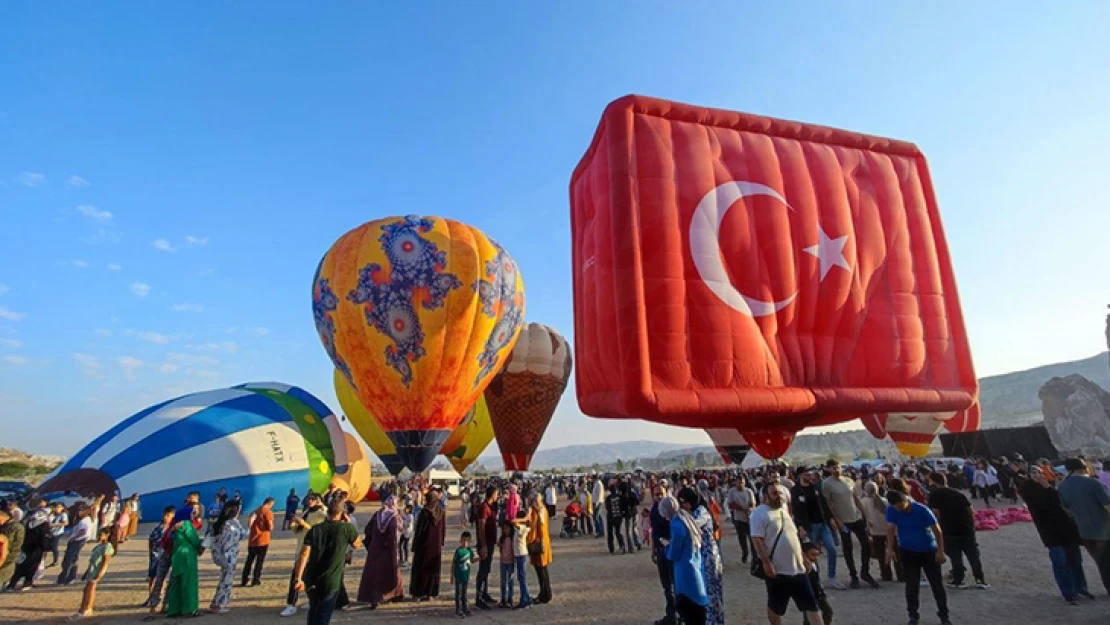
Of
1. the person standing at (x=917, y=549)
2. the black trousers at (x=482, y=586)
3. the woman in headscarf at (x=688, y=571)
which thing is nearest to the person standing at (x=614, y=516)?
the black trousers at (x=482, y=586)

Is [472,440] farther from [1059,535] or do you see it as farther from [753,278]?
[1059,535]

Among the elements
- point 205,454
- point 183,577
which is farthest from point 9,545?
point 205,454

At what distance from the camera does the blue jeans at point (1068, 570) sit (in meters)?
6.11

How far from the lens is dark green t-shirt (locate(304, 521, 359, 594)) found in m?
5.04

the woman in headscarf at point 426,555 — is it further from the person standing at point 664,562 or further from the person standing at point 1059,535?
the person standing at point 1059,535

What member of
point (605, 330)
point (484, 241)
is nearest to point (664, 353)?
point (605, 330)

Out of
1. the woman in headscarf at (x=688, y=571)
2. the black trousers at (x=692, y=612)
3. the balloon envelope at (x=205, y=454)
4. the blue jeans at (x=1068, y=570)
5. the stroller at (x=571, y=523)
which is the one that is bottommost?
the stroller at (x=571, y=523)

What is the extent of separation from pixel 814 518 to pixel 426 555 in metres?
5.28

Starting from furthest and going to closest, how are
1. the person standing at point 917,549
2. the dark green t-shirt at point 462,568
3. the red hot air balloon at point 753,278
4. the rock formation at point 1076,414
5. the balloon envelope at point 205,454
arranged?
1. the rock formation at point 1076,414
2. the balloon envelope at point 205,454
3. the red hot air balloon at point 753,278
4. the dark green t-shirt at point 462,568
5. the person standing at point 917,549

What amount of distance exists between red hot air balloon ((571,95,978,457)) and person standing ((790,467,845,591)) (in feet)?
5.05

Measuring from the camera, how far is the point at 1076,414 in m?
67.0

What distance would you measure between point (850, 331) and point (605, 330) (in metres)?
4.57

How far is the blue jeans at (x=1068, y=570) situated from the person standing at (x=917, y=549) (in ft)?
5.59

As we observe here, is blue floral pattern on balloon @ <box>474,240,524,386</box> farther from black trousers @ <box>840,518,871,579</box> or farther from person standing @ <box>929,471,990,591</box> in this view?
person standing @ <box>929,471,990,591</box>
